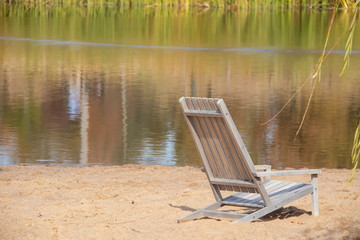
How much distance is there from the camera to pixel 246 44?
2698 cm

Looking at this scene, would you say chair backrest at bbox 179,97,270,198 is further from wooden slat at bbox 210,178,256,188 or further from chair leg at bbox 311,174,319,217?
chair leg at bbox 311,174,319,217

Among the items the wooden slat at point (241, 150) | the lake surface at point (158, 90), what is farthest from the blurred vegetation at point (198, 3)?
the wooden slat at point (241, 150)

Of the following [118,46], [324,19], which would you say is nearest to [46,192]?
[118,46]

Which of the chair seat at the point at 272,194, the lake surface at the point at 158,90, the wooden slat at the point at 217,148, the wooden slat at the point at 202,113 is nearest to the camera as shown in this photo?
the wooden slat at the point at 202,113

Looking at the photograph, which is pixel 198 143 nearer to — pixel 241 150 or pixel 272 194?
pixel 241 150

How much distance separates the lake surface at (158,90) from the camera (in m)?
10.6

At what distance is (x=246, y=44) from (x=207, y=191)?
1992cm

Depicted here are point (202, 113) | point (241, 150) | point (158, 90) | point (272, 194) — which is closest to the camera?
point (241, 150)

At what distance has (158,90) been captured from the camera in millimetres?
16172

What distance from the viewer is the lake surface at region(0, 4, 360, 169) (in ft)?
34.7

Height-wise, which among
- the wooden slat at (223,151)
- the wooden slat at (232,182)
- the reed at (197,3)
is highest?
the wooden slat at (223,151)

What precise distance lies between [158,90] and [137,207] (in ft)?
31.4

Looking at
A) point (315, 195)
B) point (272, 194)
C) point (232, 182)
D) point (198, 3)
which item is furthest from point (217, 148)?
point (198, 3)

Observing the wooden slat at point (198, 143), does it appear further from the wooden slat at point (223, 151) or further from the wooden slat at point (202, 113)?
the wooden slat at point (223, 151)
